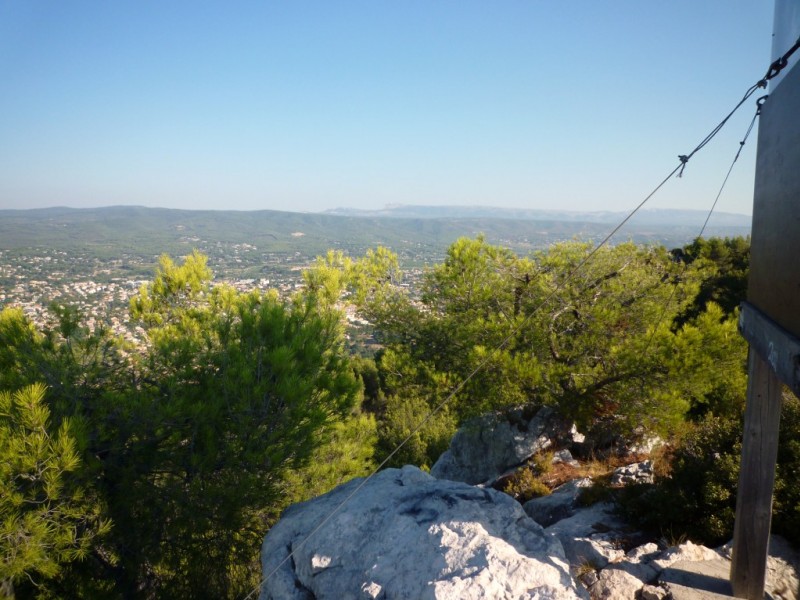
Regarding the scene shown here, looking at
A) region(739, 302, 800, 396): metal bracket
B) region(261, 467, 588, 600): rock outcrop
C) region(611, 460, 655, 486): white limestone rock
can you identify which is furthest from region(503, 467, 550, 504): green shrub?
region(739, 302, 800, 396): metal bracket

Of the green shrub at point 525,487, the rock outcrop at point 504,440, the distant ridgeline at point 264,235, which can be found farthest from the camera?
the distant ridgeline at point 264,235

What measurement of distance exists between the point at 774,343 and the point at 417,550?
3.18m

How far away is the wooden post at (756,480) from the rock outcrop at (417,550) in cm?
144

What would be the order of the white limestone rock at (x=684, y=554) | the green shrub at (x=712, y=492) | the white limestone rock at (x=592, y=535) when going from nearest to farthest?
the white limestone rock at (x=684, y=554) → the white limestone rock at (x=592, y=535) → the green shrub at (x=712, y=492)

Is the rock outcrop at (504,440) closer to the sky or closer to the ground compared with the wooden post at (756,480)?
closer to the ground

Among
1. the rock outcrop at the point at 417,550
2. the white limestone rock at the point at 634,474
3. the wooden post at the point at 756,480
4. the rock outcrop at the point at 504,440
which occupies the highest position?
the wooden post at the point at 756,480

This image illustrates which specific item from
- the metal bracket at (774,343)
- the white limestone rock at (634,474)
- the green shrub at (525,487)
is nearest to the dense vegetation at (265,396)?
the white limestone rock at (634,474)

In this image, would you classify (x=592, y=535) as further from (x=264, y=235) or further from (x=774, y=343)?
(x=264, y=235)

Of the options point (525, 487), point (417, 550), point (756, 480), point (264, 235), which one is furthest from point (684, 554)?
point (264, 235)

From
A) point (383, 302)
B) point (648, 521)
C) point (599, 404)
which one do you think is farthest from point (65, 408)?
point (599, 404)

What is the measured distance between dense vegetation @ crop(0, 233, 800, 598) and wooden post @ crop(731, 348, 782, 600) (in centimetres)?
145

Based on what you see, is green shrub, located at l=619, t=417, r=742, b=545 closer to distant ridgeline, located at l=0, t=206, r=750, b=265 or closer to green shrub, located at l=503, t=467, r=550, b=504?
green shrub, located at l=503, t=467, r=550, b=504

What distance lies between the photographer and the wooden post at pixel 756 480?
11.7ft

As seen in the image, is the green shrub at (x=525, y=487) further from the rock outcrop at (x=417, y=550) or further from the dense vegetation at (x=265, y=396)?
the rock outcrop at (x=417, y=550)
